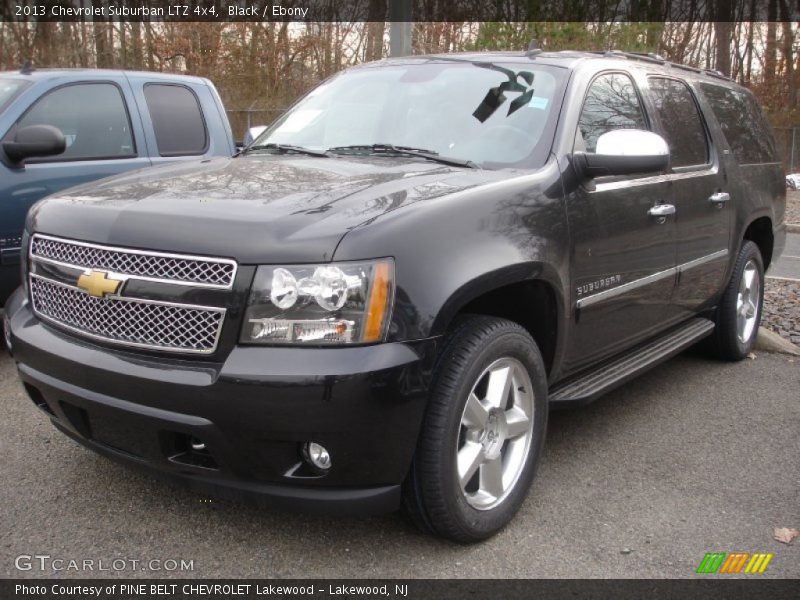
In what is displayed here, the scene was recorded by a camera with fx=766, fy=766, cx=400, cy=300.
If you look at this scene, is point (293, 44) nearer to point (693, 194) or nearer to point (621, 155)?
point (693, 194)

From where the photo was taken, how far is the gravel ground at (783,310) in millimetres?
6258

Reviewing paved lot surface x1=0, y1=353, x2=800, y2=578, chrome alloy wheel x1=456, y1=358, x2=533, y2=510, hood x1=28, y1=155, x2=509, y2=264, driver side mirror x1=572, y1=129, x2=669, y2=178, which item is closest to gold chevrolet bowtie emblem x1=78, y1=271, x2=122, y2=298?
hood x1=28, y1=155, x2=509, y2=264

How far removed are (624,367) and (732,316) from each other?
5.64 feet

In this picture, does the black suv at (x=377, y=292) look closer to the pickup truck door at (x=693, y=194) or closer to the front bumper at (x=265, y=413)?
the front bumper at (x=265, y=413)

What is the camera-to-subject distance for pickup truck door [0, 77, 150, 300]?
482 cm

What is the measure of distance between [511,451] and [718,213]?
7.73ft

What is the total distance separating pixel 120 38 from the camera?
854 inches

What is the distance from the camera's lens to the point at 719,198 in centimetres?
450

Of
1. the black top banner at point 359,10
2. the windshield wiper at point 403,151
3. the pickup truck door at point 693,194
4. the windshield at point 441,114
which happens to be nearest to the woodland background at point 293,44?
the black top banner at point 359,10

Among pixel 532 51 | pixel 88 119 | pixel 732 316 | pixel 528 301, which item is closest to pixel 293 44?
pixel 88 119

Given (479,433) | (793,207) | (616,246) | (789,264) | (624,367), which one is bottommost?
(793,207)

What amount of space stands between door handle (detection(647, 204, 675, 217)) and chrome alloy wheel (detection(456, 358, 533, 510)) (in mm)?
1293

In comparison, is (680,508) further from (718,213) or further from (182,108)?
(182,108)

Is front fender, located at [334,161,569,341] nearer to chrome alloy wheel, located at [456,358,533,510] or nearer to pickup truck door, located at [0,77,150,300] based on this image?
chrome alloy wheel, located at [456,358,533,510]
